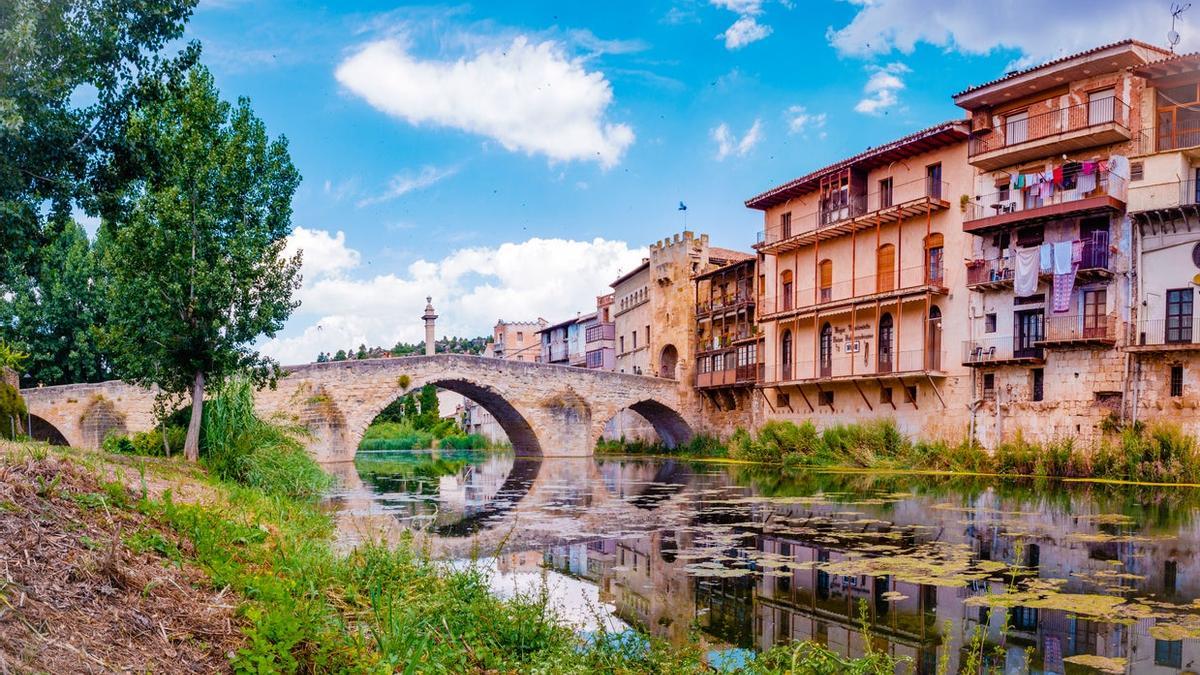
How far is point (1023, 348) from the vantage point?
22062 millimetres

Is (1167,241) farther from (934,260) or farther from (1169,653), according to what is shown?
(1169,653)

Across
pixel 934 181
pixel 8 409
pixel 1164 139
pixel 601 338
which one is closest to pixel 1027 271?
pixel 1164 139

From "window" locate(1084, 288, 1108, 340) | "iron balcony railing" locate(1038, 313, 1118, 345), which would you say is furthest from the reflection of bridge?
"window" locate(1084, 288, 1108, 340)

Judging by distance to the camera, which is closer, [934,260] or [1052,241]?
[1052,241]

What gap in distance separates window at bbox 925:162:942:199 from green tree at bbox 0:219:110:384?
27667 millimetres

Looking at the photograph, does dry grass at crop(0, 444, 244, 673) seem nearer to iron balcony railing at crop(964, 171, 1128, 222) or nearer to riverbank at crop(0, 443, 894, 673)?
riverbank at crop(0, 443, 894, 673)

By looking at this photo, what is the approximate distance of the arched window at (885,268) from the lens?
1024 inches

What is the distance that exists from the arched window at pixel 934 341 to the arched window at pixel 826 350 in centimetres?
382

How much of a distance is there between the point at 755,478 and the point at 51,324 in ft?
90.1

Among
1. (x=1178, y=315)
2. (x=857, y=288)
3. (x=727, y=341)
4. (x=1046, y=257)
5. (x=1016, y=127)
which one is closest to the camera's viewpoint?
(x=1178, y=315)

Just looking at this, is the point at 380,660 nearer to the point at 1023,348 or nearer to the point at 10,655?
the point at 10,655

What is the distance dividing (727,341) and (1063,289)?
16.0m

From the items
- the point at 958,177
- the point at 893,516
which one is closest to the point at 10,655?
the point at 893,516

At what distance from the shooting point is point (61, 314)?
32.0 m
